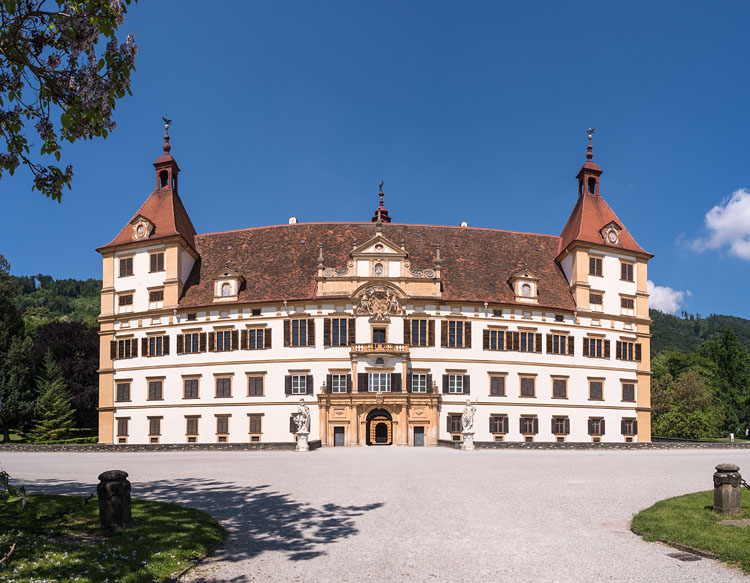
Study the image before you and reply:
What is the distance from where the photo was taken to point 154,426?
52781 millimetres

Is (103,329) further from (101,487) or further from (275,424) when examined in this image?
(101,487)

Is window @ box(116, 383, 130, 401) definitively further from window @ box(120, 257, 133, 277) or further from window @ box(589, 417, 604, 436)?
window @ box(589, 417, 604, 436)

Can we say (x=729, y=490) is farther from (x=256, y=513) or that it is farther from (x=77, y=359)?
(x=77, y=359)

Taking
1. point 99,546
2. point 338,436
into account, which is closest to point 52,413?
point 338,436

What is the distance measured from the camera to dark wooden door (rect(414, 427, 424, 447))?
Result: 4934 cm

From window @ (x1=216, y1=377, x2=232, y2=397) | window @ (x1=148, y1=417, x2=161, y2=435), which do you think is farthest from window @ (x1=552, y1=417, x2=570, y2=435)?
window @ (x1=148, y1=417, x2=161, y2=435)

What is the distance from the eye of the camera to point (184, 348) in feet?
173

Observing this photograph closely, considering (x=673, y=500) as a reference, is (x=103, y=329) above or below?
above

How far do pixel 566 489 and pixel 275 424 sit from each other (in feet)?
110

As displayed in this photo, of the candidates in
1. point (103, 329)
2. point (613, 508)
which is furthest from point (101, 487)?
point (103, 329)

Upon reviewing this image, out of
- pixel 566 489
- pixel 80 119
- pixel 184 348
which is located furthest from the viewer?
pixel 184 348

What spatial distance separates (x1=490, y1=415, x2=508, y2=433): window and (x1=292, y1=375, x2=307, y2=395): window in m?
14.2

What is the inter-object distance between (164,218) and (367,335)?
779 inches

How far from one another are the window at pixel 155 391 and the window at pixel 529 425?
27742 mm
